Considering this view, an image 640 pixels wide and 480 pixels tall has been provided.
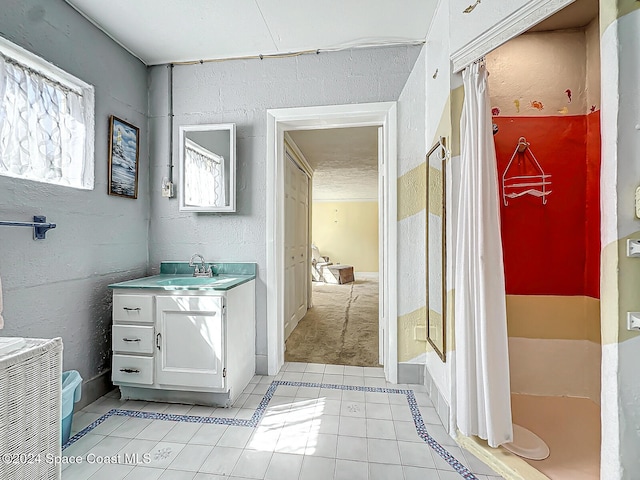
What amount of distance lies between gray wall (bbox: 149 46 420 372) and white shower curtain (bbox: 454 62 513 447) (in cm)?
103

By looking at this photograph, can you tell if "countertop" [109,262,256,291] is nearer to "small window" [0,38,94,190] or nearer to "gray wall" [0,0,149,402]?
"gray wall" [0,0,149,402]

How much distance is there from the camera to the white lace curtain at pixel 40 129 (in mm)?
1649

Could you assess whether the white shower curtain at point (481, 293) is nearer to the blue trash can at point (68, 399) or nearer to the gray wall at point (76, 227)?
the blue trash can at point (68, 399)

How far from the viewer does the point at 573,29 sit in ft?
6.85

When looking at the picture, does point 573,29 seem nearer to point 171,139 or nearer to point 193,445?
point 171,139

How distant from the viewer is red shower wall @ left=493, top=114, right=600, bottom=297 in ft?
6.80

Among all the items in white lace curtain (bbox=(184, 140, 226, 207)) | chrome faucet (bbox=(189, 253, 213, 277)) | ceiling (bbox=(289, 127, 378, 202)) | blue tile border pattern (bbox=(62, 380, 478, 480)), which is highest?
ceiling (bbox=(289, 127, 378, 202))

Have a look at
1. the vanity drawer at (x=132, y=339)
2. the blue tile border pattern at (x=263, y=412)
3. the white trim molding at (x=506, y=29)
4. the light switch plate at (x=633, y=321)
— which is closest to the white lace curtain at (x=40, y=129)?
the vanity drawer at (x=132, y=339)

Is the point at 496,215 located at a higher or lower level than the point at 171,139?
lower

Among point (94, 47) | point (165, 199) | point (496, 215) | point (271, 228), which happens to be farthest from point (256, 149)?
point (496, 215)

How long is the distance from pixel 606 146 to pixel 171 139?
8.97ft

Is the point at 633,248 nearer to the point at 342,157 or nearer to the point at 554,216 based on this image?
the point at 554,216

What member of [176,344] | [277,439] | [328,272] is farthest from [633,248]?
[328,272]

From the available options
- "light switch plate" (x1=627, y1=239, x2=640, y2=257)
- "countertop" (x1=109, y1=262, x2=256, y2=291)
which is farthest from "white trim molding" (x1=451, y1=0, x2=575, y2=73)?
"countertop" (x1=109, y1=262, x2=256, y2=291)
